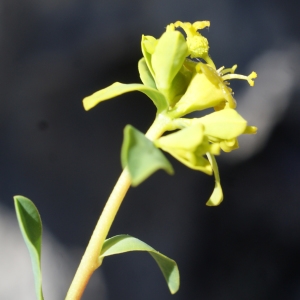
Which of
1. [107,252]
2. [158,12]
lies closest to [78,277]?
[107,252]

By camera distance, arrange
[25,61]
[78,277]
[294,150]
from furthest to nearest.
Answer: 1. [294,150]
2. [25,61]
3. [78,277]

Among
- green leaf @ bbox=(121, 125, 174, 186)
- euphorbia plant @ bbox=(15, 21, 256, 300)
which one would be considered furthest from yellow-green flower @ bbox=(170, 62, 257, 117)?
green leaf @ bbox=(121, 125, 174, 186)

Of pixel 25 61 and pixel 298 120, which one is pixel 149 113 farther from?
pixel 298 120

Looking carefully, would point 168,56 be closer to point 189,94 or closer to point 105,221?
point 189,94

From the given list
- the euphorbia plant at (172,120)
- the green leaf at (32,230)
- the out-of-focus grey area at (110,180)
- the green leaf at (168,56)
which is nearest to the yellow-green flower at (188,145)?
the euphorbia plant at (172,120)

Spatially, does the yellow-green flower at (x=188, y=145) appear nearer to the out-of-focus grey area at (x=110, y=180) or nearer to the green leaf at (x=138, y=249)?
the green leaf at (x=138, y=249)

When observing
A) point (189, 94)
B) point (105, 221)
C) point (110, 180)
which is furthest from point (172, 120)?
point (110, 180)

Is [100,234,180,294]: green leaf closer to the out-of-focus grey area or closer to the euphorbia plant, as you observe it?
the euphorbia plant
